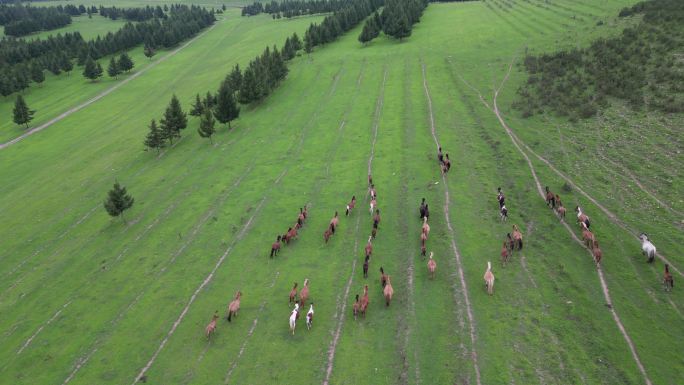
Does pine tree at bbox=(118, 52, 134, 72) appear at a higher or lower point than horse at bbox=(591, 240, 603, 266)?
lower

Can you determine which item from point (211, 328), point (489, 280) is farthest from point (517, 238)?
point (211, 328)

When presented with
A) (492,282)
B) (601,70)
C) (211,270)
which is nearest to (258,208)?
(211,270)

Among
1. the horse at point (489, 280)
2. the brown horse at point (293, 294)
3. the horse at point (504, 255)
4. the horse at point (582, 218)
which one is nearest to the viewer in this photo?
the horse at point (489, 280)

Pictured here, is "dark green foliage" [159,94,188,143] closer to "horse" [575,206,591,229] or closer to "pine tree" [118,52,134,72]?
"horse" [575,206,591,229]

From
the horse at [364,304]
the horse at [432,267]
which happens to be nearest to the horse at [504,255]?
the horse at [432,267]

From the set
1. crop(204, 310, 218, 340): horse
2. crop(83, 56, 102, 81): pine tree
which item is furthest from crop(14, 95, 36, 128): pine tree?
crop(204, 310, 218, 340): horse

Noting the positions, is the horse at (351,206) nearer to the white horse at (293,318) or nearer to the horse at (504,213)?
the horse at (504,213)

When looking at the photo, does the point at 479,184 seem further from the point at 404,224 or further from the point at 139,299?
the point at 139,299
